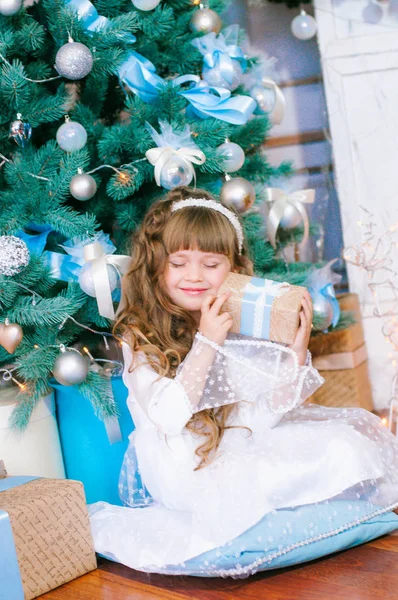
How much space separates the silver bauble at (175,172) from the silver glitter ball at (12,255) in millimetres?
398

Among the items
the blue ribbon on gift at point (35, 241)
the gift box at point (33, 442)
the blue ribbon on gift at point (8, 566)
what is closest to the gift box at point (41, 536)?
the blue ribbon on gift at point (8, 566)

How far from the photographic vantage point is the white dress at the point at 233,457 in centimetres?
166

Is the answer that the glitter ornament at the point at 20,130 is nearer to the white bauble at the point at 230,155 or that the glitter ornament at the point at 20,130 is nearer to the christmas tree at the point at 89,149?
the christmas tree at the point at 89,149

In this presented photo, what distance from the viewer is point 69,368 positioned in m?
1.86

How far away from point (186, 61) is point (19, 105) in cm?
54

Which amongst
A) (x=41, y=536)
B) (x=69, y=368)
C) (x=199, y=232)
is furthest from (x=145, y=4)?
(x=41, y=536)

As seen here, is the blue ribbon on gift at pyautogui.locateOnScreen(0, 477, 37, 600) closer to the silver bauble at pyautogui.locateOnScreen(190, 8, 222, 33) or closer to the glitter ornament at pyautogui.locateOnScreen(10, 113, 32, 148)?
the glitter ornament at pyautogui.locateOnScreen(10, 113, 32, 148)

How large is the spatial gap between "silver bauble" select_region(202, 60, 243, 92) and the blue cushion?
117cm

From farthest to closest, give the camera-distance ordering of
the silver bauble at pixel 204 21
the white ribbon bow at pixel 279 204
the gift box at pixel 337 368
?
1. the gift box at pixel 337 368
2. the white ribbon bow at pixel 279 204
3. the silver bauble at pixel 204 21

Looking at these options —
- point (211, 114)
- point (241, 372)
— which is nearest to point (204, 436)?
point (241, 372)

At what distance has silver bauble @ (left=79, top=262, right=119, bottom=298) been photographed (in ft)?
6.23

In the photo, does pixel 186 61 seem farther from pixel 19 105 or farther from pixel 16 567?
pixel 16 567

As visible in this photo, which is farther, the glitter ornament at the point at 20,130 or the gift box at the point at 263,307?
the glitter ornament at the point at 20,130

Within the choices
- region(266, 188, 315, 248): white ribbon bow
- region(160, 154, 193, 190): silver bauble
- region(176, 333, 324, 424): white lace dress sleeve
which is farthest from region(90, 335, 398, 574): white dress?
region(266, 188, 315, 248): white ribbon bow
